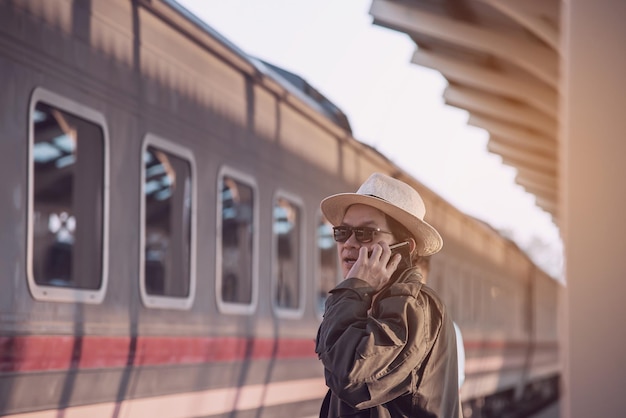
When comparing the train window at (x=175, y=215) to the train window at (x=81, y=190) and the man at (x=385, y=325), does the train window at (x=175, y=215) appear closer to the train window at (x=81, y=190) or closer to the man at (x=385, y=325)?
the train window at (x=81, y=190)

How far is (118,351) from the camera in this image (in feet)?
17.9

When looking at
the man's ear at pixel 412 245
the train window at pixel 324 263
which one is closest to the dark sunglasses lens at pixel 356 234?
the man's ear at pixel 412 245

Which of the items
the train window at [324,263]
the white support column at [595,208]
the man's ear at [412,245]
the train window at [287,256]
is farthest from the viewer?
the train window at [324,263]

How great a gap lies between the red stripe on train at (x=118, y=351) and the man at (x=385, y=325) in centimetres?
170

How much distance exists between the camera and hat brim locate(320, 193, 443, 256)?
335cm

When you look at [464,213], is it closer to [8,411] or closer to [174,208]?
[174,208]

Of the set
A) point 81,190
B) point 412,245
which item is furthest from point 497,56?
point 412,245

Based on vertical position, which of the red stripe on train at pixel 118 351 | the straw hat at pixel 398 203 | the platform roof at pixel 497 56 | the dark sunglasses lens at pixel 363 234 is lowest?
the red stripe on train at pixel 118 351

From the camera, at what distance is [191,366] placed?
21.0 feet

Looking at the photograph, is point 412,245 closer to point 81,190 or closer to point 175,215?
point 81,190

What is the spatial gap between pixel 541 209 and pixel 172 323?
26058 millimetres

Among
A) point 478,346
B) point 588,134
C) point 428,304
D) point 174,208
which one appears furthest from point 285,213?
point 478,346

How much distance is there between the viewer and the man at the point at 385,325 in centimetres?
299

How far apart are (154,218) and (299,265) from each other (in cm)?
252
